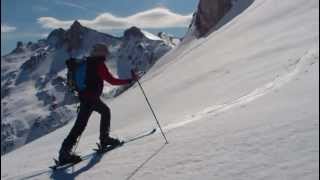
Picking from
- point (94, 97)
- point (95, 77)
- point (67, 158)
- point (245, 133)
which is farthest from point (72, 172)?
point (245, 133)

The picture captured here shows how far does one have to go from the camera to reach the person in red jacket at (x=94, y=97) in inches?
413

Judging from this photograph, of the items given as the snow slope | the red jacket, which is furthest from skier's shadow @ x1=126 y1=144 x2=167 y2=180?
the red jacket

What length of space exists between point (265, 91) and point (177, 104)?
297 inches

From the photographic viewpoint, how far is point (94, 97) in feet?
35.1

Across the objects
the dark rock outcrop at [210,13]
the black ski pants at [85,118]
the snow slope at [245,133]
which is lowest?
the snow slope at [245,133]

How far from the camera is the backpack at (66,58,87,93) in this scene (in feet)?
34.2

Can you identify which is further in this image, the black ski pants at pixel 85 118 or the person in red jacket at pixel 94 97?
the black ski pants at pixel 85 118

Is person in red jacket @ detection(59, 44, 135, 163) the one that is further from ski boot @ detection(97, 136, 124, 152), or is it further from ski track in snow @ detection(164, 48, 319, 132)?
ski track in snow @ detection(164, 48, 319, 132)

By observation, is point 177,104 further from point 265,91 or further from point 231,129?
point 231,129

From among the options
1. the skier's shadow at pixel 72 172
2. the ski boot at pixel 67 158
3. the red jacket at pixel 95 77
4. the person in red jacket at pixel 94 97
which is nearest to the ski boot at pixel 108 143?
the person in red jacket at pixel 94 97

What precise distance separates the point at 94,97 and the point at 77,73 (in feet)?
1.93

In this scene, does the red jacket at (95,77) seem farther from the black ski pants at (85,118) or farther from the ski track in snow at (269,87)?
the ski track in snow at (269,87)

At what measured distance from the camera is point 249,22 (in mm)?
28016

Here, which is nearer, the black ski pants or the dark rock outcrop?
the black ski pants
